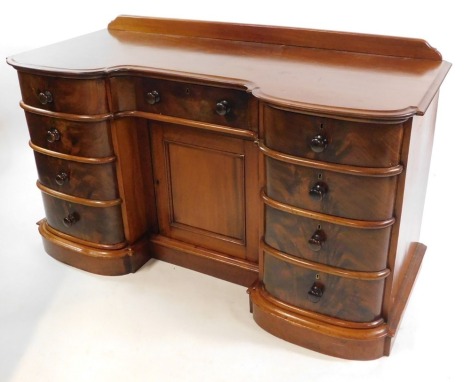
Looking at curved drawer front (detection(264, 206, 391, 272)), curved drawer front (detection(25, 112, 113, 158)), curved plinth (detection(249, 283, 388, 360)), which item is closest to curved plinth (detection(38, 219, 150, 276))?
curved drawer front (detection(25, 112, 113, 158))

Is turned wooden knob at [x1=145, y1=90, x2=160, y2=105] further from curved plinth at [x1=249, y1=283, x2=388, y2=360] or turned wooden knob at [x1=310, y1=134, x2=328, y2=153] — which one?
curved plinth at [x1=249, y1=283, x2=388, y2=360]

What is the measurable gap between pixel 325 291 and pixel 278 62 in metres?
0.78

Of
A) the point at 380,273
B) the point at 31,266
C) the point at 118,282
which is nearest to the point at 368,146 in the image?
the point at 380,273

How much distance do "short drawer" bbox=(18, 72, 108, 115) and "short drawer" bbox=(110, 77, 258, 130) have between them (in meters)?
0.05

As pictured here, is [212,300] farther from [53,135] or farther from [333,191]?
[53,135]

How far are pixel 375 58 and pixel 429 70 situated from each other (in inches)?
7.9

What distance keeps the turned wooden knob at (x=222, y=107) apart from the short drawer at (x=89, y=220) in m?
0.62

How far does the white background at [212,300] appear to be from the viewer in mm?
1771

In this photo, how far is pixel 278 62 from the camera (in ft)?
6.22

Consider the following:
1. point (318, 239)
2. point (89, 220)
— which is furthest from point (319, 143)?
point (89, 220)

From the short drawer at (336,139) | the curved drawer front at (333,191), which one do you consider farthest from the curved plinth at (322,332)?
the short drawer at (336,139)

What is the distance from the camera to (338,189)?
1.57 m

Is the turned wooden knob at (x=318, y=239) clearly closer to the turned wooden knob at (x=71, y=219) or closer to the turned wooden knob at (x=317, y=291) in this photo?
the turned wooden knob at (x=317, y=291)

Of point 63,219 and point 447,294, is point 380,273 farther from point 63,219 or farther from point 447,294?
point 63,219
